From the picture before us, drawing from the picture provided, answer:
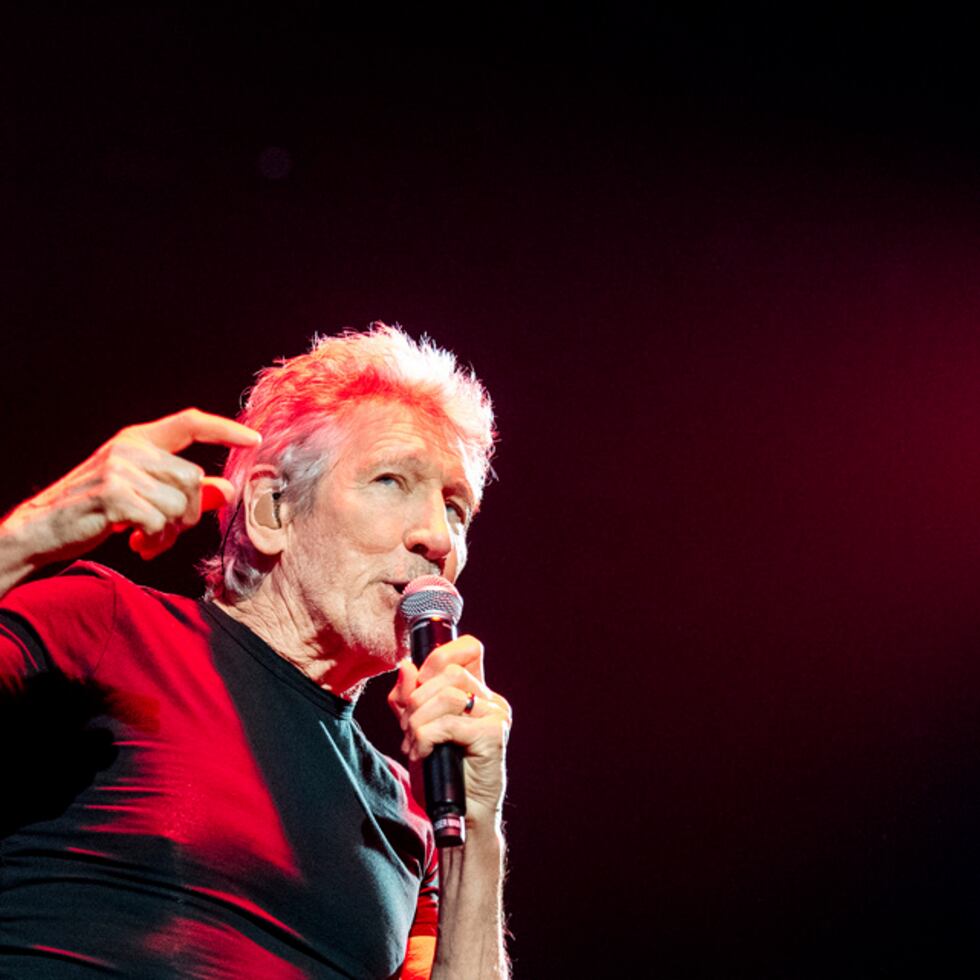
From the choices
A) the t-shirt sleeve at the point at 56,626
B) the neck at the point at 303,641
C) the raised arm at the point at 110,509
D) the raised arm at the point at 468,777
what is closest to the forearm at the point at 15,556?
the raised arm at the point at 110,509

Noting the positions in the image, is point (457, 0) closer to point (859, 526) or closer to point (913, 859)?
point (859, 526)

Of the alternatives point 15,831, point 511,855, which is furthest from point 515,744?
point 15,831

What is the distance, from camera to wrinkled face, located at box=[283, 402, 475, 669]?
7.02 ft

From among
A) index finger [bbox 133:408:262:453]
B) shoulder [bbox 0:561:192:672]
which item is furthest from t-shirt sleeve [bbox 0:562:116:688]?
index finger [bbox 133:408:262:453]

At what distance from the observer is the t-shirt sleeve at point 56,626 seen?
1.65 m

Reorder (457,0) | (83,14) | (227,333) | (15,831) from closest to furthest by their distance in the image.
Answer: (15,831) < (83,14) < (457,0) < (227,333)

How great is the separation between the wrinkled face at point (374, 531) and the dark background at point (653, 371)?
131 centimetres

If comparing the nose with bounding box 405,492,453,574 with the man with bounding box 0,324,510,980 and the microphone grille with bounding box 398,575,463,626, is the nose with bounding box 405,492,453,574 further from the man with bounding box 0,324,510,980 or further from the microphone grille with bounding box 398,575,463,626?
the microphone grille with bounding box 398,575,463,626

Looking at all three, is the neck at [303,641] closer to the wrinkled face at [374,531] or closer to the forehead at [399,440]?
the wrinkled face at [374,531]

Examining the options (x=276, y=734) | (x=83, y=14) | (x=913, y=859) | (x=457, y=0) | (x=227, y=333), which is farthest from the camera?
(x=913, y=859)

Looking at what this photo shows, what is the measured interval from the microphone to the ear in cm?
35

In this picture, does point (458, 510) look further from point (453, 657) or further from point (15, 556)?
point (15, 556)

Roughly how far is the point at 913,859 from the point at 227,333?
2.75 m

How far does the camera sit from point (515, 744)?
372cm
